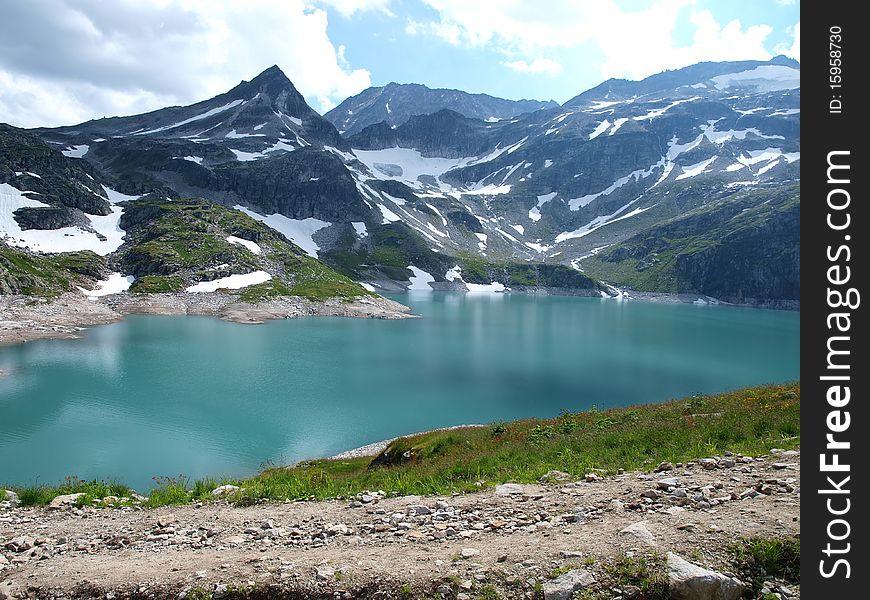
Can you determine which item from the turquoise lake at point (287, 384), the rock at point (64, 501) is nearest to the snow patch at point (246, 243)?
the turquoise lake at point (287, 384)

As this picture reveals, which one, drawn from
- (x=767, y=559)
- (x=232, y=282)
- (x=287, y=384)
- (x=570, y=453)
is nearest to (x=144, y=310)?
(x=232, y=282)

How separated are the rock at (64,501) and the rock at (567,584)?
12.5 metres

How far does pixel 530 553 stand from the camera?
7.21 m

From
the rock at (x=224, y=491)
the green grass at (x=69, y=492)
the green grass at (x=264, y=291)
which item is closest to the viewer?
the green grass at (x=69, y=492)

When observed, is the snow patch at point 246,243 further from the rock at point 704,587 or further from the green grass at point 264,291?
the rock at point 704,587

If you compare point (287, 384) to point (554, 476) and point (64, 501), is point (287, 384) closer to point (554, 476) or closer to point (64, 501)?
point (64, 501)

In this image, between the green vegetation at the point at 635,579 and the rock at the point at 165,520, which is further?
the rock at the point at 165,520

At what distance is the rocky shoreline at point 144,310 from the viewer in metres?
75.0
